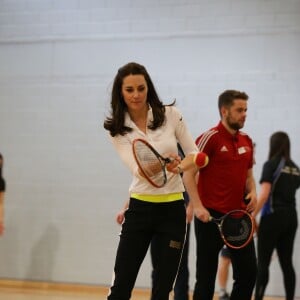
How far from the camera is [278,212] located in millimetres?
5707

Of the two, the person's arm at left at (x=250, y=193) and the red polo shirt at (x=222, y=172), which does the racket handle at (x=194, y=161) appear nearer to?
the red polo shirt at (x=222, y=172)

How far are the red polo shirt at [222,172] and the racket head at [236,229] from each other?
5.6 inches

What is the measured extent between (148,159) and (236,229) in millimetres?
1218

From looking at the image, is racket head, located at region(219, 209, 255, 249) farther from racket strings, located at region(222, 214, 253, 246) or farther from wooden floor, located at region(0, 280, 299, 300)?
wooden floor, located at region(0, 280, 299, 300)

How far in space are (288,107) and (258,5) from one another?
135 centimetres

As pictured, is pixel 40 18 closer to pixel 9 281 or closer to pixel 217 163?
pixel 9 281

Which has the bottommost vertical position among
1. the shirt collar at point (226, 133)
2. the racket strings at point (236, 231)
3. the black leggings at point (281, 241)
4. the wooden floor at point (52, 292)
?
the wooden floor at point (52, 292)

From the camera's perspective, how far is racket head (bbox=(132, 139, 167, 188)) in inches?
122

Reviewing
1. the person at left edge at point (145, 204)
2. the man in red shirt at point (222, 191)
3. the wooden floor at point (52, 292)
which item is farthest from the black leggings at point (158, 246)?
the wooden floor at point (52, 292)

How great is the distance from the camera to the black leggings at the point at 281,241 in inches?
223

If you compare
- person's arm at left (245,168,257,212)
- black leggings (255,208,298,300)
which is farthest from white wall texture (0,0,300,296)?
person's arm at left (245,168,257,212)

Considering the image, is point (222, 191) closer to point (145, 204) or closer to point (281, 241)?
point (145, 204)

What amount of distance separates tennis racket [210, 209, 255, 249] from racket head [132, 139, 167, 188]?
1047 millimetres

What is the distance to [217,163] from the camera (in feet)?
13.8
